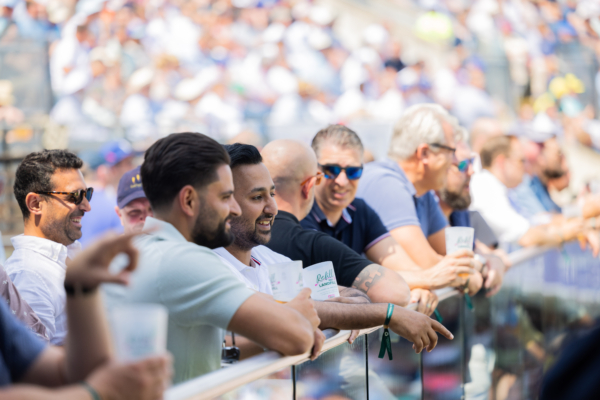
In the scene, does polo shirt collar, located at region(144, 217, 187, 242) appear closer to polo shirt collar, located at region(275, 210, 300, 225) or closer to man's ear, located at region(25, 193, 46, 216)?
polo shirt collar, located at region(275, 210, 300, 225)

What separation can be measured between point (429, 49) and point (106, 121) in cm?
733

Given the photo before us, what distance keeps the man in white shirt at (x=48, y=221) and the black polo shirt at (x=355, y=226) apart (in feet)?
4.15

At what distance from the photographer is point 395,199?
13.5ft

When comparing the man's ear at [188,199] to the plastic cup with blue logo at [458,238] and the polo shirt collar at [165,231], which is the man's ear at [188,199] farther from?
the plastic cup with blue logo at [458,238]

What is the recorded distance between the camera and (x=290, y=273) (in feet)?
7.82

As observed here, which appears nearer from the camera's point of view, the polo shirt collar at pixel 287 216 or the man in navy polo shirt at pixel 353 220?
the polo shirt collar at pixel 287 216

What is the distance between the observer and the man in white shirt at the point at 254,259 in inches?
101

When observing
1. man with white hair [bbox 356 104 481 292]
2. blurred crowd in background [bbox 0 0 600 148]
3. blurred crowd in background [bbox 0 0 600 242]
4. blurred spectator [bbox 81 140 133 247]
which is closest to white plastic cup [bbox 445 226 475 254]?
man with white hair [bbox 356 104 481 292]

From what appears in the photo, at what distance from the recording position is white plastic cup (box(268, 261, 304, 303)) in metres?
2.38

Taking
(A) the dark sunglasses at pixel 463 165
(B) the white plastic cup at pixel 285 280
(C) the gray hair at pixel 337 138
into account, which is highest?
(C) the gray hair at pixel 337 138

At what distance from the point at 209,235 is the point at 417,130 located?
8.53 ft

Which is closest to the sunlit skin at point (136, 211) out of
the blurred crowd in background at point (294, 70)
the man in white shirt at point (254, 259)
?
the man in white shirt at point (254, 259)

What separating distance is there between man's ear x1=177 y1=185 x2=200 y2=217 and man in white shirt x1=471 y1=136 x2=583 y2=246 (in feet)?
14.0

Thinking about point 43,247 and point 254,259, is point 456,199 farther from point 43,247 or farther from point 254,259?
point 43,247
